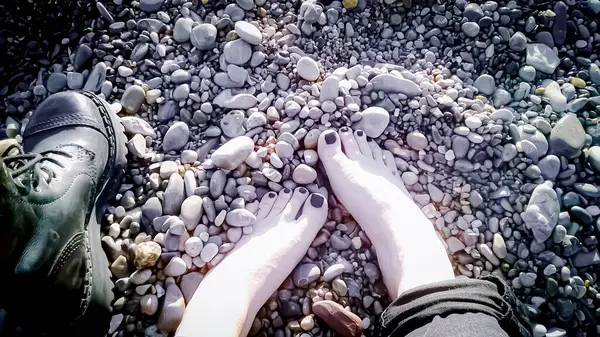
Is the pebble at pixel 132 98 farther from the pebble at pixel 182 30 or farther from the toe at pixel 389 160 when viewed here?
the toe at pixel 389 160

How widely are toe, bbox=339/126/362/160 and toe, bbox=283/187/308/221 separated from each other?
9.4 inches

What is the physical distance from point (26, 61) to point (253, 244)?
52.4 inches

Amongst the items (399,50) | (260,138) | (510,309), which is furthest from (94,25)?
(510,309)

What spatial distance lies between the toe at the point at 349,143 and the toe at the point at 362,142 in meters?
0.02

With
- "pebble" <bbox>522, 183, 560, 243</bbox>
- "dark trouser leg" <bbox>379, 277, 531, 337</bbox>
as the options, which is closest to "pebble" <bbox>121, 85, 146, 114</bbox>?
"dark trouser leg" <bbox>379, 277, 531, 337</bbox>

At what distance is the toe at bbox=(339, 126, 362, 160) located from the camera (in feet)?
5.38

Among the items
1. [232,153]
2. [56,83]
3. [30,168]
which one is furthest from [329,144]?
[56,83]

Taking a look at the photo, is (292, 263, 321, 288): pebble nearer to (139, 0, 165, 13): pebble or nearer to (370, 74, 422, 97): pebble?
(370, 74, 422, 97): pebble

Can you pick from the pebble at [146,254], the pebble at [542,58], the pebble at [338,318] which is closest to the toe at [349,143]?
the pebble at [338,318]

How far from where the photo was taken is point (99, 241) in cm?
136

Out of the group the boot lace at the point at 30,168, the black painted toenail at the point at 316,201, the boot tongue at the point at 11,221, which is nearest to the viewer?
the boot tongue at the point at 11,221

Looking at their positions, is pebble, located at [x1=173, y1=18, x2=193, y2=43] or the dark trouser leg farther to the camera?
pebble, located at [x1=173, y1=18, x2=193, y2=43]

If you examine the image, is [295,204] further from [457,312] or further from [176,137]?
[457,312]

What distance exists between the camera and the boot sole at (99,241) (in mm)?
1224
